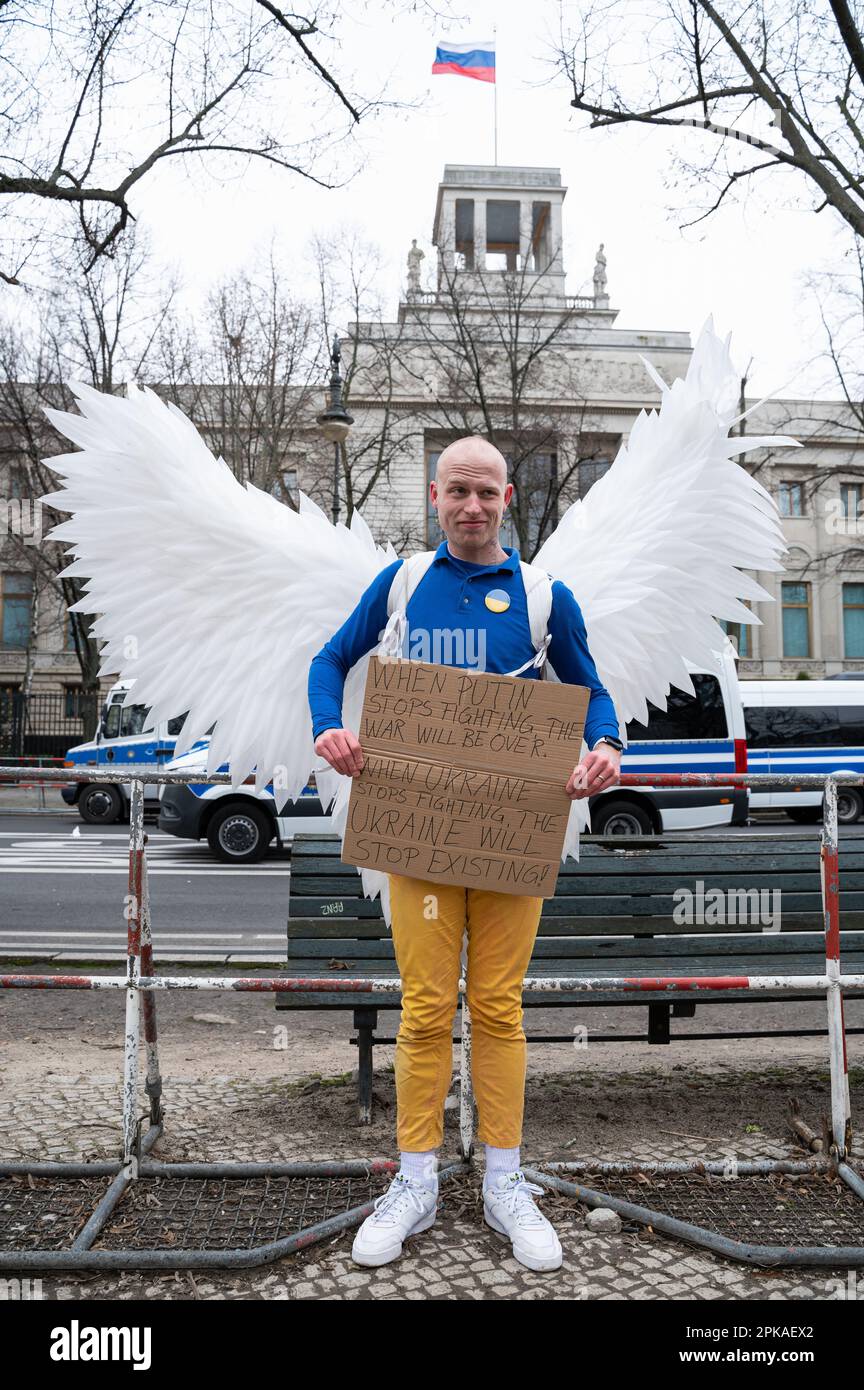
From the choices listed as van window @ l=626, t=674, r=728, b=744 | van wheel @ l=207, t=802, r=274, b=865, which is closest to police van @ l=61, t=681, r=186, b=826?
van wheel @ l=207, t=802, r=274, b=865

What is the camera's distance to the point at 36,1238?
262 centimetres

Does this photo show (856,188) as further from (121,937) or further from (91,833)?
(91,833)

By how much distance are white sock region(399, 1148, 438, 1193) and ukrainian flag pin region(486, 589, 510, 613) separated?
4.76 feet

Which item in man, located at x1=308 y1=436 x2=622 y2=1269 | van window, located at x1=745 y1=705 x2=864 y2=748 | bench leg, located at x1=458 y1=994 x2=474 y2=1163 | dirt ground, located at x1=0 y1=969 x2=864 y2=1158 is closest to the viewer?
man, located at x1=308 y1=436 x2=622 y2=1269

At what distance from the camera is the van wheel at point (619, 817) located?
42.5ft

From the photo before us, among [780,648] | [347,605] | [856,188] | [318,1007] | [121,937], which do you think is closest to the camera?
[347,605]

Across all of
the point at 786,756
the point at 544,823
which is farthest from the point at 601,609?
the point at 786,756

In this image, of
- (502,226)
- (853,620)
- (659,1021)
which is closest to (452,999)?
(659,1021)

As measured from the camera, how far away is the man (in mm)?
2584

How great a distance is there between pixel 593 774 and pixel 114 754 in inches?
581

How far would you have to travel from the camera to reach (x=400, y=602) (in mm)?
2732

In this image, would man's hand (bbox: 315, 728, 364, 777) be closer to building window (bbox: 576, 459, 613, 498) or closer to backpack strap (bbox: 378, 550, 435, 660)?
backpack strap (bbox: 378, 550, 435, 660)

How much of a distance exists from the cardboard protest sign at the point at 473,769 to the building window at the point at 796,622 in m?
39.3
